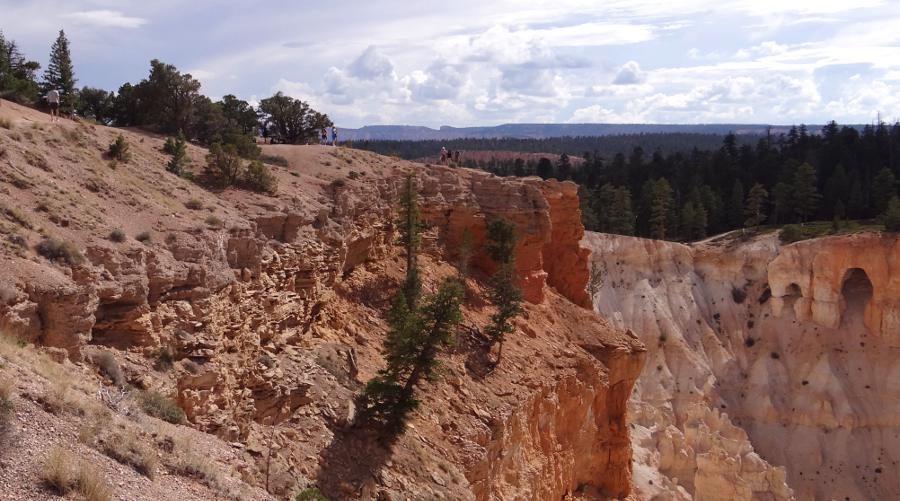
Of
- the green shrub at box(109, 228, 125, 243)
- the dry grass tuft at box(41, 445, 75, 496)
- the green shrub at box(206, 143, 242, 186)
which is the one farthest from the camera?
the green shrub at box(206, 143, 242, 186)

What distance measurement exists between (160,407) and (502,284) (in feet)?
55.6

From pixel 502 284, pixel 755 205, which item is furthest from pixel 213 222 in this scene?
pixel 755 205

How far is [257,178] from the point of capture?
2266 centimetres

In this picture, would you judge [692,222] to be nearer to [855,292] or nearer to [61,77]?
[855,292]

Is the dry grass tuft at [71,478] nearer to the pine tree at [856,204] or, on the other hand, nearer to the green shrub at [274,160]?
the green shrub at [274,160]

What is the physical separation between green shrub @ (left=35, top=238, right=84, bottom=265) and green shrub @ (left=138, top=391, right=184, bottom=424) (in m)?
2.78

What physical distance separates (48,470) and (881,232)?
57.1m

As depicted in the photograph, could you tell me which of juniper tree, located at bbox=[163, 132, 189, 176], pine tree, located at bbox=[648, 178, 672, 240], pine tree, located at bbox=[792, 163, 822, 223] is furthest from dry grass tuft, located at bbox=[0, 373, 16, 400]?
pine tree, located at bbox=[792, 163, 822, 223]

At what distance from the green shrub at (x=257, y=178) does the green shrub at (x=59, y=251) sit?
367 inches

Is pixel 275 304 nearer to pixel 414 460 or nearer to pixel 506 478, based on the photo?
pixel 414 460

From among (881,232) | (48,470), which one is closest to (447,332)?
(48,470)

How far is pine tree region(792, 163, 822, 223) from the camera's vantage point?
69.7 meters

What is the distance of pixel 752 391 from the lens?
171 ft

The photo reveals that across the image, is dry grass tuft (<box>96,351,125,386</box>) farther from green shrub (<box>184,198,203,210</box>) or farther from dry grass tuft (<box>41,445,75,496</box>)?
green shrub (<box>184,198,203,210</box>)
